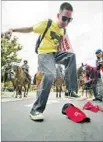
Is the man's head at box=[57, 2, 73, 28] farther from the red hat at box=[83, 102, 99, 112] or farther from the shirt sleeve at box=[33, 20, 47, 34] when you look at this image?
the red hat at box=[83, 102, 99, 112]

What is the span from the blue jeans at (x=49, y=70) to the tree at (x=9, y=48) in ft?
0.53

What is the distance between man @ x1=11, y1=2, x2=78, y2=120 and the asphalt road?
0.05m

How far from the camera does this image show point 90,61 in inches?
67.2

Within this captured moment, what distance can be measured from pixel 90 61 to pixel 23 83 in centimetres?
46

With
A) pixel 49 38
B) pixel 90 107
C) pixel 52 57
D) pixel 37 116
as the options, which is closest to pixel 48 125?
pixel 37 116

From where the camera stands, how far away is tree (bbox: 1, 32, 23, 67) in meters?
1.62

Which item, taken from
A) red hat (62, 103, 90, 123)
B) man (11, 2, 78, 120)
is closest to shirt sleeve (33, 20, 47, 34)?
man (11, 2, 78, 120)

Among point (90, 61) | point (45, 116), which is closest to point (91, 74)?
point (90, 61)

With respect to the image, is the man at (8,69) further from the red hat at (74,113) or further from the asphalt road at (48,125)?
the red hat at (74,113)

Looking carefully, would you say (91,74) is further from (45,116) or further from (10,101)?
(10,101)

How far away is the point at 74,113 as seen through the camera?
1573mm

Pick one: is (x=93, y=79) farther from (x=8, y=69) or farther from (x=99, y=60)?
(x=8, y=69)

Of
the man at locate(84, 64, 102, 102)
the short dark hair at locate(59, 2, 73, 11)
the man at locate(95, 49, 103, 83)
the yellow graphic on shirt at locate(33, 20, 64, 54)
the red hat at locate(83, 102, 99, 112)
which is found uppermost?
the short dark hair at locate(59, 2, 73, 11)

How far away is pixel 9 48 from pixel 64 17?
0.40 m
